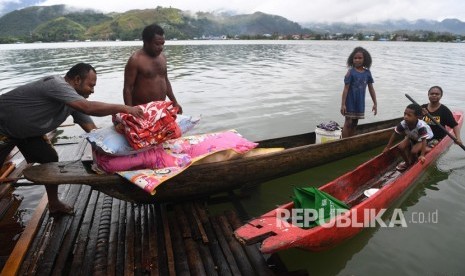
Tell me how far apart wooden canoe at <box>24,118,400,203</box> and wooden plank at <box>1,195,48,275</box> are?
0.73 meters

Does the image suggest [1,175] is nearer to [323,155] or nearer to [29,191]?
[29,191]

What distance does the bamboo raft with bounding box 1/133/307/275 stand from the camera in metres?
3.06

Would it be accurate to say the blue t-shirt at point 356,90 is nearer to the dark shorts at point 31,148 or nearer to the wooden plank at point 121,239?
the wooden plank at point 121,239

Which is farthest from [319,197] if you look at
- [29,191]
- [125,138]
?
[29,191]

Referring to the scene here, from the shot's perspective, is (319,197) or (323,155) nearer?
(319,197)

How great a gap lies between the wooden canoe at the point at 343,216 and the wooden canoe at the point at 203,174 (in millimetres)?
694

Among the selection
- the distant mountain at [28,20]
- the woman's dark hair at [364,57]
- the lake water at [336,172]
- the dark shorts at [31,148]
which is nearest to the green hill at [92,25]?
the distant mountain at [28,20]

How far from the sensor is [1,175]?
484cm

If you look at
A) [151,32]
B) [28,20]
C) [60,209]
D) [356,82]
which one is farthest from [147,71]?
[28,20]

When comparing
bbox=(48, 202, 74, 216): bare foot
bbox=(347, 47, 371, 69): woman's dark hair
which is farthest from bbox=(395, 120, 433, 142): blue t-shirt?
bbox=(48, 202, 74, 216): bare foot

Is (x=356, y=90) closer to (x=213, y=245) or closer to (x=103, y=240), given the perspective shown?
(x=213, y=245)

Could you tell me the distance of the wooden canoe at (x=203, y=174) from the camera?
329 centimetres

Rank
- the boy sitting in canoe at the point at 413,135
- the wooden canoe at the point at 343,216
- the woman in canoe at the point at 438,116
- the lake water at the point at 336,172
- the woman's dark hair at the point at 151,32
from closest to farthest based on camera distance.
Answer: the wooden canoe at the point at 343,216, the lake water at the point at 336,172, the woman's dark hair at the point at 151,32, the boy sitting in canoe at the point at 413,135, the woman in canoe at the point at 438,116

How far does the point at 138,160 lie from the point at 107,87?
1222 centimetres
